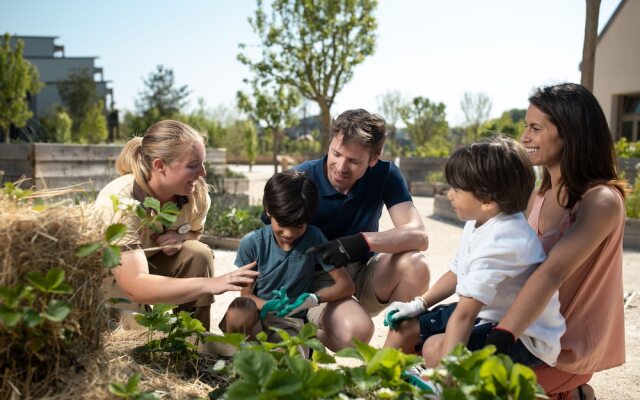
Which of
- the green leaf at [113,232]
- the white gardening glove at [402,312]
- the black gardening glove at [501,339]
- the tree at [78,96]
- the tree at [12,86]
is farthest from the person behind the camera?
the tree at [78,96]

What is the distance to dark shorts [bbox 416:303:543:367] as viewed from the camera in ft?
6.49

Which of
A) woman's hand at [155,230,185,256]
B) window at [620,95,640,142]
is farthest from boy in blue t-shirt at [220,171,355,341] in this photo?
window at [620,95,640,142]

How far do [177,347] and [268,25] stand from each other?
16.8m

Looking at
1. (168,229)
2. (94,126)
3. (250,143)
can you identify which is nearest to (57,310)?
(168,229)

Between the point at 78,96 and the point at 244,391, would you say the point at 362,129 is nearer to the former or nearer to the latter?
the point at 244,391

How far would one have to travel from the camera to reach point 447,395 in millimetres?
1265

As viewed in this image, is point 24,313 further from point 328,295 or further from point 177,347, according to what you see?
point 328,295

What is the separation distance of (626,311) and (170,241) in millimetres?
3228

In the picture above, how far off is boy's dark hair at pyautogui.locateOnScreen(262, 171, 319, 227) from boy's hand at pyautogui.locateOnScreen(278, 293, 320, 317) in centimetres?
29

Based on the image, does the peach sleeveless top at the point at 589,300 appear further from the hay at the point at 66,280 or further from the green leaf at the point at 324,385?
the hay at the point at 66,280

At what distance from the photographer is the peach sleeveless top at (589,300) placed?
2127 mm

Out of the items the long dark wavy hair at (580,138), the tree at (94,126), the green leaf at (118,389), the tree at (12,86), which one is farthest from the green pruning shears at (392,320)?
the tree at (94,126)

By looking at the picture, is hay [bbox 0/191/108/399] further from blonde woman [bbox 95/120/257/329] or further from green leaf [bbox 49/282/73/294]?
blonde woman [bbox 95/120/257/329]

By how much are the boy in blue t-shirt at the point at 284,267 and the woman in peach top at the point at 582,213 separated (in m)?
0.87
